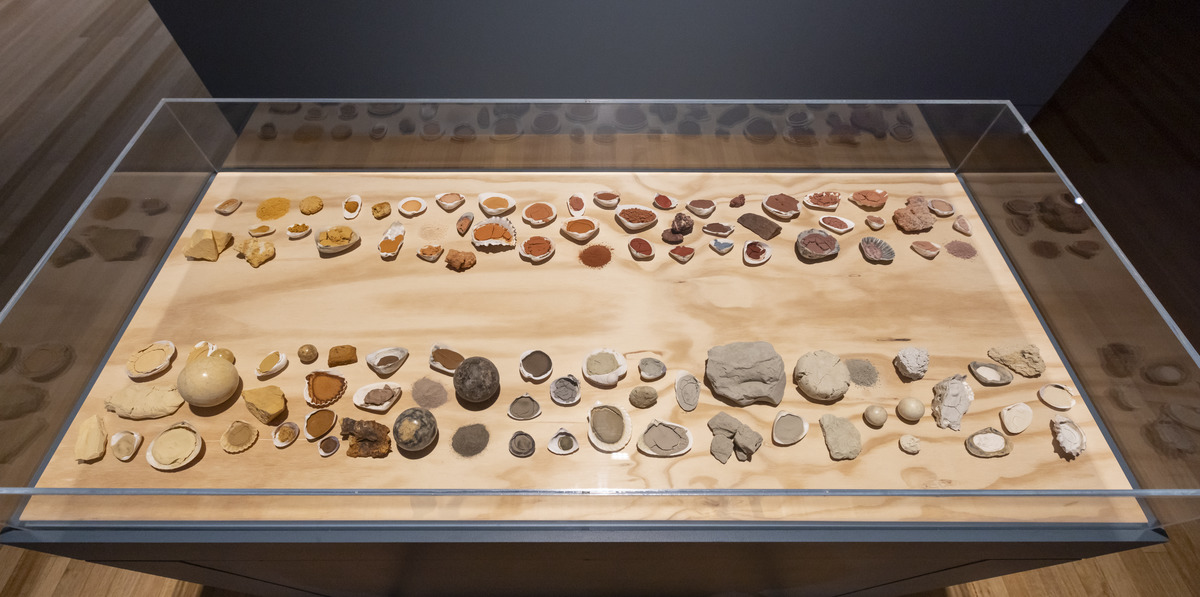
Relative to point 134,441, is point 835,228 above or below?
above

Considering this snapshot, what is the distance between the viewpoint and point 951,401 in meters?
1.50

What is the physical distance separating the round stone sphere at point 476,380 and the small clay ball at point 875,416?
3.02 ft

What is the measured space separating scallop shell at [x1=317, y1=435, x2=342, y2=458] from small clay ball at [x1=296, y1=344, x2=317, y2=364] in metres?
0.25

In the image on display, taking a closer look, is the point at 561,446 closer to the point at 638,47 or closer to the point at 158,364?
the point at 158,364

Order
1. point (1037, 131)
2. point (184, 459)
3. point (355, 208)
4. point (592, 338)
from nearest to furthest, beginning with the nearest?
point (184, 459) → point (592, 338) → point (355, 208) → point (1037, 131)

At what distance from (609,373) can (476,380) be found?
334 mm

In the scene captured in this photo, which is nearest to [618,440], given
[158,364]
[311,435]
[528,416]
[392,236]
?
[528,416]

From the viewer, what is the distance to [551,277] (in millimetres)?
1823

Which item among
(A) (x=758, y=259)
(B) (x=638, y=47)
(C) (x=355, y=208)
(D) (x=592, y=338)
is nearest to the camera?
(D) (x=592, y=338)

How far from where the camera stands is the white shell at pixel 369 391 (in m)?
1.49

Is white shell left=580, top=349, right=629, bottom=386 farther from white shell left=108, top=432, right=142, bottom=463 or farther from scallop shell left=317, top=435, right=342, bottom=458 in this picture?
white shell left=108, top=432, right=142, bottom=463

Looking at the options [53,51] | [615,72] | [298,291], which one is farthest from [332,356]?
[53,51]

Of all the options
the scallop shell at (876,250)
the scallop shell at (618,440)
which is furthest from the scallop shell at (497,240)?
the scallop shell at (876,250)

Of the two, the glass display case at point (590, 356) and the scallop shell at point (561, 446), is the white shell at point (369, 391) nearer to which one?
the glass display case at point (590, 356)
